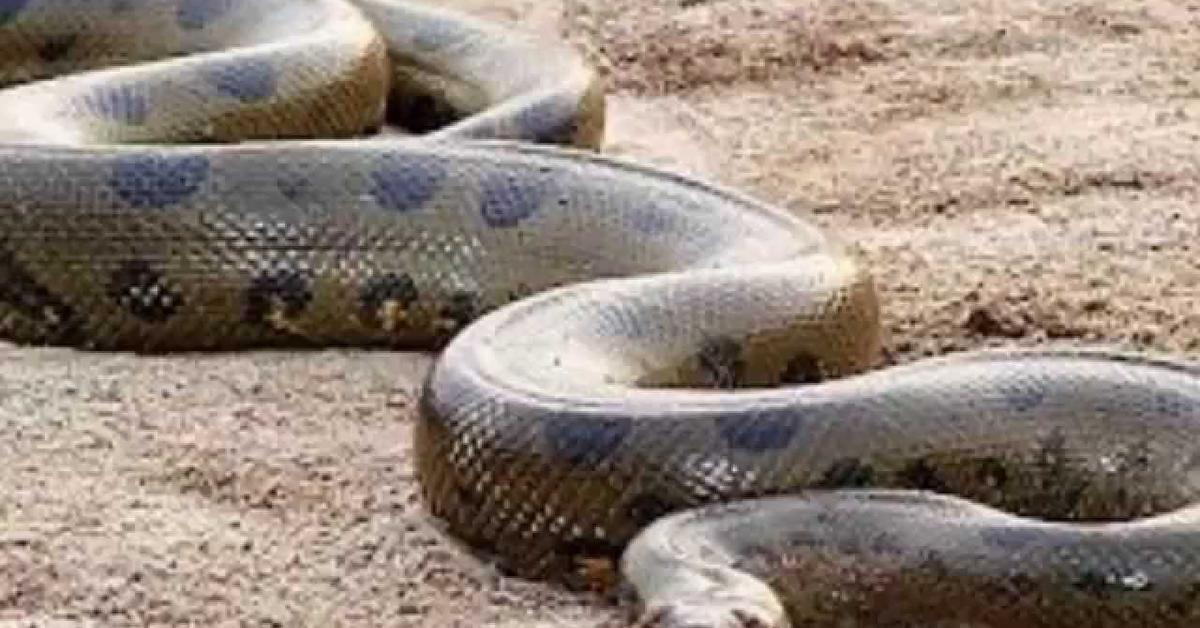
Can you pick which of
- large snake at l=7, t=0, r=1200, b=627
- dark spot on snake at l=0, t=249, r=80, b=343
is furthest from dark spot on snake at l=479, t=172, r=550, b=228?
dark spot on snake at l=0, t=249, r=80, b=343

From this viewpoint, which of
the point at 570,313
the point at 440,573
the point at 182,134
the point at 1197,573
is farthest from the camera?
the point at 182,134

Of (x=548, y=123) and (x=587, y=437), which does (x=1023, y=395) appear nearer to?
(x=587, y=437)

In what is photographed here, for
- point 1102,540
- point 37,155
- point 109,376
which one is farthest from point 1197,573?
point 37,155

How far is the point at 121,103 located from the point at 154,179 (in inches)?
54.8

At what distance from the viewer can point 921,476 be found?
6059mm

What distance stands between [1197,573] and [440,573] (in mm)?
1492

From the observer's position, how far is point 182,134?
9164mm

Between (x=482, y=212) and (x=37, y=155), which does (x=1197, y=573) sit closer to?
(x=482, y=212)

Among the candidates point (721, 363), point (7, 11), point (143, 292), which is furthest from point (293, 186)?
point (7, 11)

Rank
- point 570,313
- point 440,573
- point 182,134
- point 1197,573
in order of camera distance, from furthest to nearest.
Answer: point 182,134, point 570,313, point 440,573, point 1197,573

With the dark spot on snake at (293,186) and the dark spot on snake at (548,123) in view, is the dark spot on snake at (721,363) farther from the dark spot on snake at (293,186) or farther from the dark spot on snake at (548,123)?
the dark spot on snake at (548,123)

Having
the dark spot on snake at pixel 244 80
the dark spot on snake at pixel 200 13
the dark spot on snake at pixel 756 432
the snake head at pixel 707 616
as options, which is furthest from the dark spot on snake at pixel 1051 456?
the dark spot on snake at pixel 200 13

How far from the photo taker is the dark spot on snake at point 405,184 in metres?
7.91

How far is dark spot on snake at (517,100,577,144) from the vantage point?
9.12 meters
